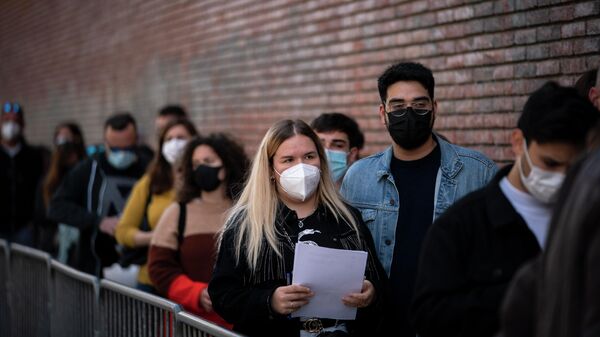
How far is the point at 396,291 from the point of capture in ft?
12.4

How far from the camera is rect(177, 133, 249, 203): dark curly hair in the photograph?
523cm

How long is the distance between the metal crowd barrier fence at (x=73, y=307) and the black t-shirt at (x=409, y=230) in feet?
3.02

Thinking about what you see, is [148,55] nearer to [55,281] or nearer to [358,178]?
[55,281]

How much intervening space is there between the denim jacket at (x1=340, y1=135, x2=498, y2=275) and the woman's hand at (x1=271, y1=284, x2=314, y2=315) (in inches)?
21.2

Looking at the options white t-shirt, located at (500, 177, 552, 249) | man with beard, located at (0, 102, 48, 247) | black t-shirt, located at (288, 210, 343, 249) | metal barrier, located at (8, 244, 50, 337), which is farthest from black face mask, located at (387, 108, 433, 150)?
man with beard, located at (0, 102, 48, 247)

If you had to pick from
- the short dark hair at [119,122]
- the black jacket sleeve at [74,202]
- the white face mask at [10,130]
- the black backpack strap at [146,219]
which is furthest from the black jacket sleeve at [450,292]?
the white face mask at [10,130]

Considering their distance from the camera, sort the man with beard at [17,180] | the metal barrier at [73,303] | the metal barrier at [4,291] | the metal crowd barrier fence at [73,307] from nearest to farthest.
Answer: the metal crowd barrier fence at [73,307]
the metal barrier at [73,303]
the metal barrier at [4,291]
the man with beard at [17,180]

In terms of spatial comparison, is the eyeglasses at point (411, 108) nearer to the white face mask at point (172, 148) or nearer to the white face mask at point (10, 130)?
the white face mask at point (172, 148)

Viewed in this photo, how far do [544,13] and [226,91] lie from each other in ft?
17.2

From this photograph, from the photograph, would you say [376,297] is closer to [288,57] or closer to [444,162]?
[444,162]

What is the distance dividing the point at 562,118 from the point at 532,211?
359 millimetres

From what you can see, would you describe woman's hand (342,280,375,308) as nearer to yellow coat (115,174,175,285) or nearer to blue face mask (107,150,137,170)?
yellow coat (115,174,175,285)

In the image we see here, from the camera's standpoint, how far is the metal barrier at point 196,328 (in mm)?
3223

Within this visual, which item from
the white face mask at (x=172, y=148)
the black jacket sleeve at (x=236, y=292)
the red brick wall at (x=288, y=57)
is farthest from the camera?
the white face mask at (x=172, y=148)
